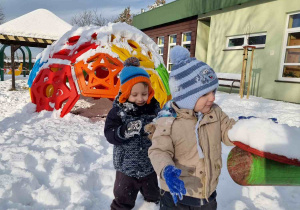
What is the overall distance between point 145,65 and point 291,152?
4.18 meters

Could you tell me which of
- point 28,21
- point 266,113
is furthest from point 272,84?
point 28,21

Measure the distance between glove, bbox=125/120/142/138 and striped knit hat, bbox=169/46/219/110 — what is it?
1.52 ft

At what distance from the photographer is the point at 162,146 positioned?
140 centimetres

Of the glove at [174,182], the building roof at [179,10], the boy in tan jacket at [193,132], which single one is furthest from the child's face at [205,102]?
the building roof at [179,10]

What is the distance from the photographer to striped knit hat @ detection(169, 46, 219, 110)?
1.45 metres

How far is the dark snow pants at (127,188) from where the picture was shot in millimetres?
2002

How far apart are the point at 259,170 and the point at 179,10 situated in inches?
535

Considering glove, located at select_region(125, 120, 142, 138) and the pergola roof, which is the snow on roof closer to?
the pergola roof

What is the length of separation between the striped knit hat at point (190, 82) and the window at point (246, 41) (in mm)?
9057

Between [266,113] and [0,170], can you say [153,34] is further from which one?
[0,170]

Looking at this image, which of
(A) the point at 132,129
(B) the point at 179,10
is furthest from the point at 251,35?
(A) the point at 132,129

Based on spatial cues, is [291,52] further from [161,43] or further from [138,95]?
[161,43]

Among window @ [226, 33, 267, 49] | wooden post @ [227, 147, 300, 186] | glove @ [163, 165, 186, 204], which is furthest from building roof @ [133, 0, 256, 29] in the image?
glove @ [163, 165, 186, 204]

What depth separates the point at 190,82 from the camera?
1.46 m
